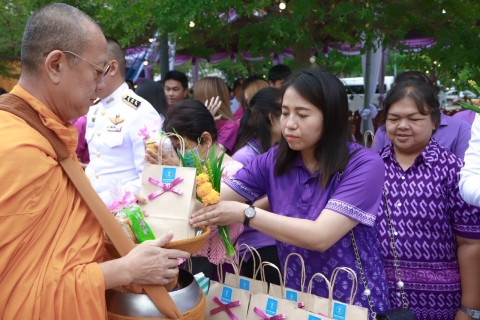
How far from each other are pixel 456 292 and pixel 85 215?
1.91m

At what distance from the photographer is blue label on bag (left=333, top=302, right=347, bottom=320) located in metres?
2.01

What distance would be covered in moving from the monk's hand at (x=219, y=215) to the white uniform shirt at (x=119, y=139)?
132 centimetres

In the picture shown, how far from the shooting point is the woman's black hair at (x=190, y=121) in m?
3.22

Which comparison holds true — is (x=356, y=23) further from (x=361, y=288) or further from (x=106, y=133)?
(x=361, y=288)

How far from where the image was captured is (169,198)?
6.63 feet

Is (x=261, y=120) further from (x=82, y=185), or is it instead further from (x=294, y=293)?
(x=82, y=185)

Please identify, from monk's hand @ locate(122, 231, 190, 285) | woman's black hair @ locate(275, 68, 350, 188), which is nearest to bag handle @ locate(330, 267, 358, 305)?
woman's black hair @ locate(275, 68, 350, 188)

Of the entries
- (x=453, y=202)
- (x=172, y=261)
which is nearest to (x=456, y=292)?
(x=453, y=202)

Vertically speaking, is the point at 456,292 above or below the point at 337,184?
below

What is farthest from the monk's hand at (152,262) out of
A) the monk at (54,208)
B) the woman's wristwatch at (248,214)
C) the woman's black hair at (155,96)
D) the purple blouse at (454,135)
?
the woman's black hair at (155,96)

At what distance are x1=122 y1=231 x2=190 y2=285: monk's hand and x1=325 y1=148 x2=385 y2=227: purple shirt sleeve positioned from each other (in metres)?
0.71

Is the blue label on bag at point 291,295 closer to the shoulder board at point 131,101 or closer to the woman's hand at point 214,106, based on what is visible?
the shoulder board at point 131,101

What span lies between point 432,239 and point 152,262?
4.98ft

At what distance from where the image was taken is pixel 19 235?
4.75ft
